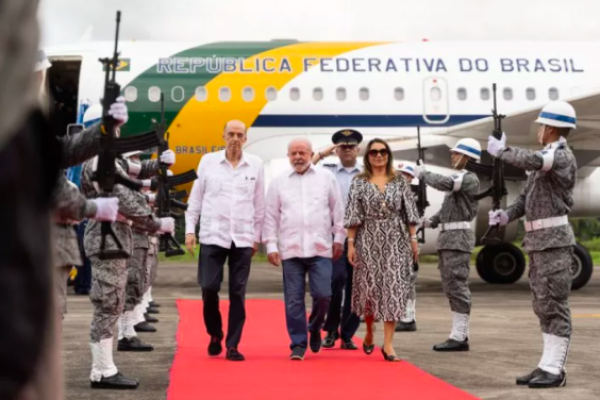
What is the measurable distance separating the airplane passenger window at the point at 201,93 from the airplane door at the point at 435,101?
3563 millimetres

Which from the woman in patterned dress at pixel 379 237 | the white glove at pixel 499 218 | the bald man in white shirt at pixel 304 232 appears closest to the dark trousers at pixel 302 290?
the bald man in white shirt at pixel 304 232

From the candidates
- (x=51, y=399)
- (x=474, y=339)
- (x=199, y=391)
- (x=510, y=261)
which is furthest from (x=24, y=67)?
(x=510, y=261)

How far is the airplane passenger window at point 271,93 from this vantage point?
16.6 m

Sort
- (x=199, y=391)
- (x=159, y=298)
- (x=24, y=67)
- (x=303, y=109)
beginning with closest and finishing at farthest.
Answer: (x=24, y=67) → (x=199, y=391) → (x=159, y=298) → (x=303, y=109)

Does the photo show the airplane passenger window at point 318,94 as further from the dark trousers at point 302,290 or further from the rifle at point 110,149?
the rifle at point 110,149

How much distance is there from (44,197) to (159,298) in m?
13.7

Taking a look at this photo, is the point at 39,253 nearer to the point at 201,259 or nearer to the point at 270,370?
the point at 270,370

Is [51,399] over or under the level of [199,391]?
over

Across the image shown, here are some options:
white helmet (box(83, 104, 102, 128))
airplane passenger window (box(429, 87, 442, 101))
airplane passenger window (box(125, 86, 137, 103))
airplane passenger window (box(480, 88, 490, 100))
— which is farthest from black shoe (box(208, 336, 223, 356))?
airplane passenger window (box(480, 88, 490, 100))

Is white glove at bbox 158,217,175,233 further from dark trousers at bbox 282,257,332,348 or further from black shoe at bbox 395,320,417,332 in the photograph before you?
black shoe at bbox 395,320,417,332

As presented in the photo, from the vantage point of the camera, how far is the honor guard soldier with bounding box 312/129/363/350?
8992 millimetres

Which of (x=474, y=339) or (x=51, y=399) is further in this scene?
(x=474, y=339)

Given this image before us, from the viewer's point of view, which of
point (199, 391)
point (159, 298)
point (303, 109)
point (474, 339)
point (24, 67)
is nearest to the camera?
point (24, 67)

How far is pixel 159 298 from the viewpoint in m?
14.6
